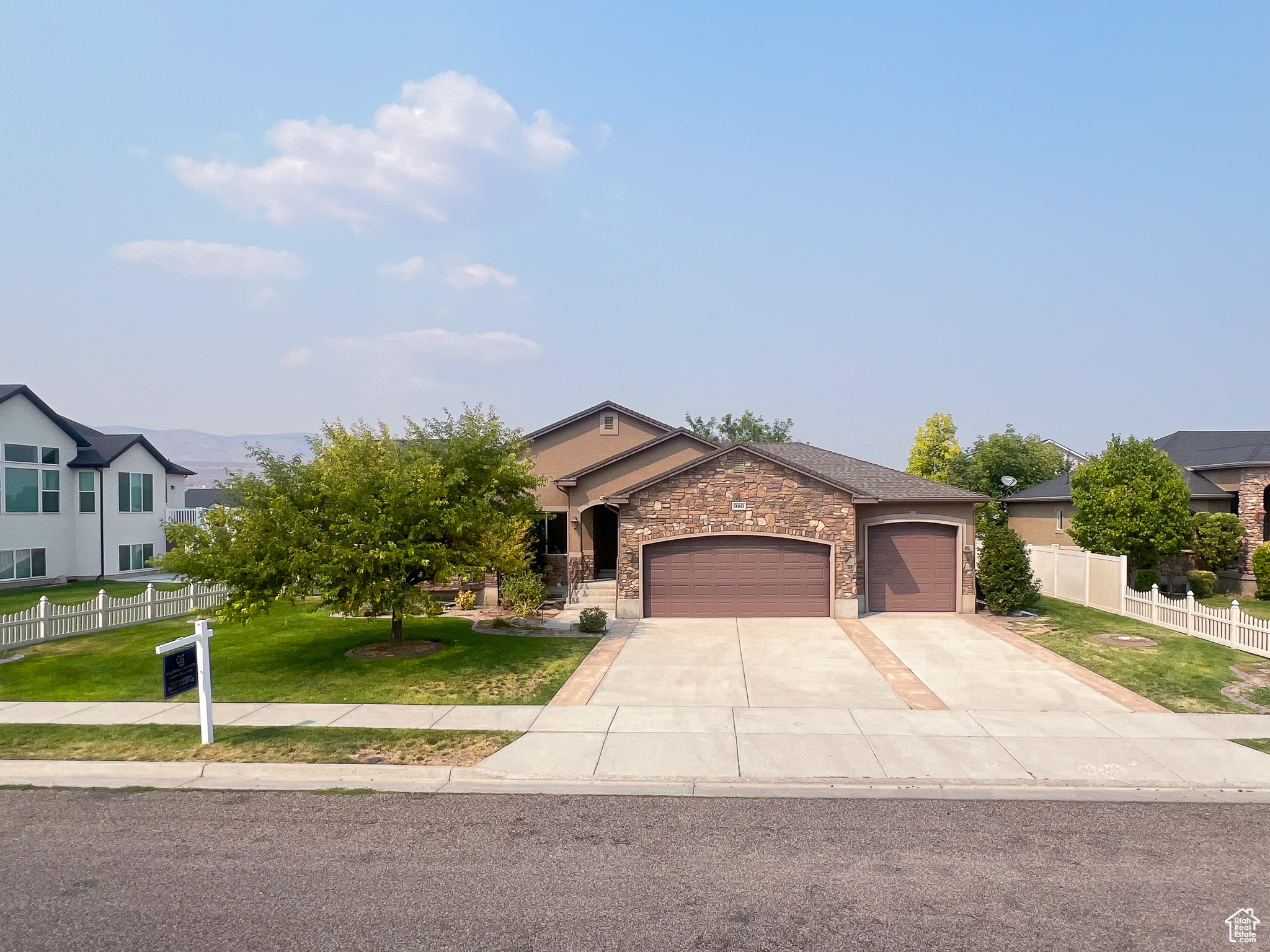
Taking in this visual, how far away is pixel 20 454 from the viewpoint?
92.5ft

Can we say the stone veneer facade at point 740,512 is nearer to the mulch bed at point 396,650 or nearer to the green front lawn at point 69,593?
the mulch bed at point 396,650

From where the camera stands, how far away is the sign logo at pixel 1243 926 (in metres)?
5.43

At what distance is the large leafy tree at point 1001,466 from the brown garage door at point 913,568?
2648 cm

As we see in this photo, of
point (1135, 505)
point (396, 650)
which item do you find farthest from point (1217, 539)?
point (396, 650)

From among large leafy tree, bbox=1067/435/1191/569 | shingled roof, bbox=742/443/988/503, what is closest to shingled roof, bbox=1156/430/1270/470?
large leafy tree, bbox=1067/435/1191/569

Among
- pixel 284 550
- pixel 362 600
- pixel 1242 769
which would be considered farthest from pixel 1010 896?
pixel 284 550

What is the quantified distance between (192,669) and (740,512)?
1393 cm

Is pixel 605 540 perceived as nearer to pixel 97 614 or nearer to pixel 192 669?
pixel 97 614

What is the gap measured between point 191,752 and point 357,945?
5.79m

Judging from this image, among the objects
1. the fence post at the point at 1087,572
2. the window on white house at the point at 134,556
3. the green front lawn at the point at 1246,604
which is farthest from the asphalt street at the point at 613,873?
the window on white house at the point at 134,556

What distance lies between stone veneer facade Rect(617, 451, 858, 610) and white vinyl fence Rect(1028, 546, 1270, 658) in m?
7.74

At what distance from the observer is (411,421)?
18.9 metres

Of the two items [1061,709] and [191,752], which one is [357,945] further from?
[1061,709]

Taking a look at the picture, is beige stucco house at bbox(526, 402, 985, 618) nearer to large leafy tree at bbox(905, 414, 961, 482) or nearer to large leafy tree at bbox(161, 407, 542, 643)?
large leafy tree at bbox(161, 407, 542, 643)
